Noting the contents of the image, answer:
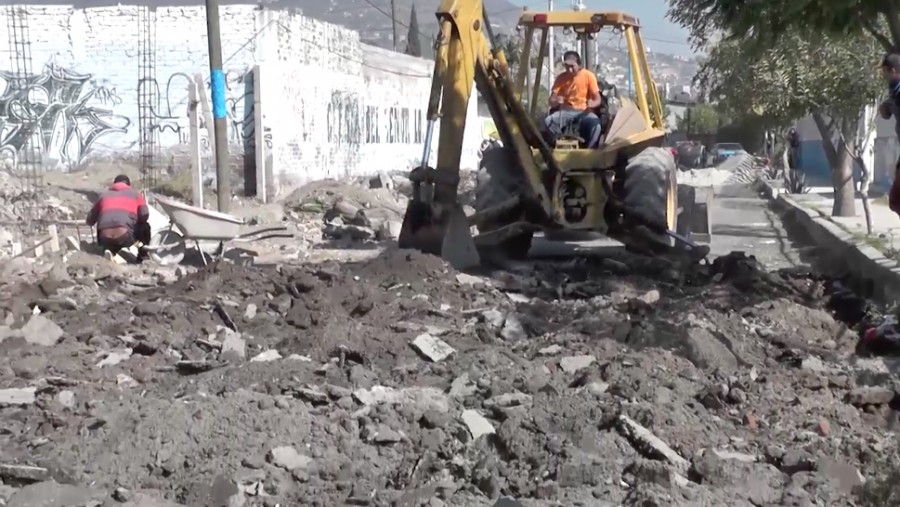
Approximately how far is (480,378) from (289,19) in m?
17.6

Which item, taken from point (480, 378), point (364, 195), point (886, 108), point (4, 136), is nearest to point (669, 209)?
point (886, 108)

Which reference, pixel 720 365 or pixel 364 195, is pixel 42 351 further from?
pixel 364 195

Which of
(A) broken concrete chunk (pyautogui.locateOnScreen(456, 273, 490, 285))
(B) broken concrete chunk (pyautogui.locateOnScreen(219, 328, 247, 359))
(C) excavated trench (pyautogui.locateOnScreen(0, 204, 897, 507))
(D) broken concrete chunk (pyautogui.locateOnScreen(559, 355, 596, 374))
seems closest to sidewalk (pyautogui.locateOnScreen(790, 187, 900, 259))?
(C) excavated trench (pyautogui.locateOnScreen(0, 204, 897, 507))

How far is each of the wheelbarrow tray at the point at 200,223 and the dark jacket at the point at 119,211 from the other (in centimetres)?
73

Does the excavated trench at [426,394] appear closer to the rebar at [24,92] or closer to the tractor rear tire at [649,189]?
the tractor rear tire at [649,189]

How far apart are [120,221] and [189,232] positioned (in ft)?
3.19

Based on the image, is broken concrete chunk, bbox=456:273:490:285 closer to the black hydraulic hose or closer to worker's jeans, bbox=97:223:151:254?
the black hydraulic hose

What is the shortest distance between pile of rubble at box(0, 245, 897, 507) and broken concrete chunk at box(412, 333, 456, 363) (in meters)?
0.02

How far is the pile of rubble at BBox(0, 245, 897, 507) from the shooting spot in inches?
215

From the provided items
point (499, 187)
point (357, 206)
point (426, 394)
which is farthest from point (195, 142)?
point (426, 394)

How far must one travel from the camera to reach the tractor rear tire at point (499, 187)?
12.3 metres

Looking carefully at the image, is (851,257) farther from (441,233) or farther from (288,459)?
(288,459)

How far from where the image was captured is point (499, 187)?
12398mm

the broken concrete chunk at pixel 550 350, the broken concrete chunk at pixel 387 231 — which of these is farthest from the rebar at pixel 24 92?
the broken concrete chunk at pixel 550 350
